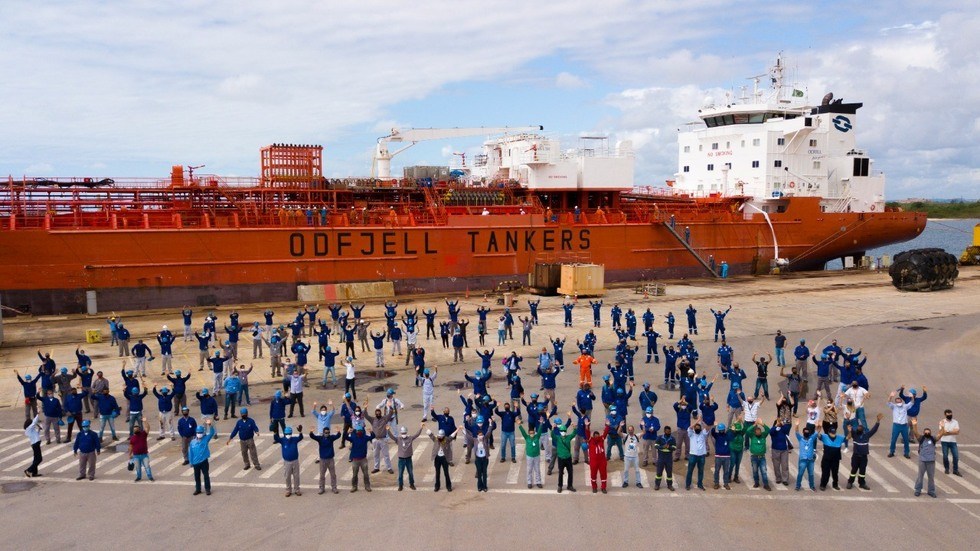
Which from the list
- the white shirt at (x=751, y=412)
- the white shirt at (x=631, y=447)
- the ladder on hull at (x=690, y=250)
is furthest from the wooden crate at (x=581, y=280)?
the white shirt at (x=631, y=447)

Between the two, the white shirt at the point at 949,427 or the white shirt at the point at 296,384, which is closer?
the white shirt at the point at 949,427

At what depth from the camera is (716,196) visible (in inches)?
1889

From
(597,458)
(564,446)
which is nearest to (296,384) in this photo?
(564,446)

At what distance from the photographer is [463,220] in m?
38.1

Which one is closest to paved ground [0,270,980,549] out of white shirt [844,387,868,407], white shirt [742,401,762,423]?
white shirt [844,387,868,407]

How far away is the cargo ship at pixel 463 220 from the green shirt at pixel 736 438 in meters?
25.8

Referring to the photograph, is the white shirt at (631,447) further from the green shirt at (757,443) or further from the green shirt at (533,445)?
the green shirt at (757,443)

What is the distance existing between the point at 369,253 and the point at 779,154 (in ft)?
92.7

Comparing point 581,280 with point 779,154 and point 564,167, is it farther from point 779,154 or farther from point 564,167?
point 779,154

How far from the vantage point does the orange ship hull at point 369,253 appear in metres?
30.3

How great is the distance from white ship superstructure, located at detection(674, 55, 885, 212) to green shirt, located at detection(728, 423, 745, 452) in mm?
37727

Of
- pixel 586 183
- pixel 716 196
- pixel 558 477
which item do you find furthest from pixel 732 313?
pixel 558 477

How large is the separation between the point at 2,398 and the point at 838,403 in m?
20.9

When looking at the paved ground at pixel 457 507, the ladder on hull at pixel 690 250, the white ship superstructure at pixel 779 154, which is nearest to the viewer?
the paved ground at pixel 457 507
